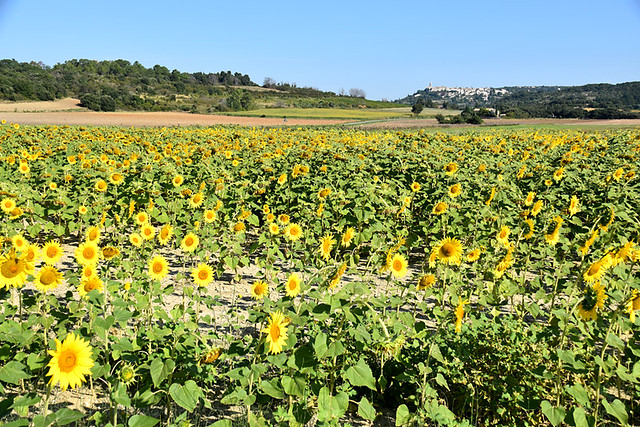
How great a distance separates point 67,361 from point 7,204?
3469mm

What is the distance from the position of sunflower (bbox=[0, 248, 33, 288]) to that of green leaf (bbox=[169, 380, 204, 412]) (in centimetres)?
115

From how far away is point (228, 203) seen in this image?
5.95 metres

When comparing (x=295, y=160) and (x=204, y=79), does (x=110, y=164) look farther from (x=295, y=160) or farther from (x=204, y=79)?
(x=204, y=79)

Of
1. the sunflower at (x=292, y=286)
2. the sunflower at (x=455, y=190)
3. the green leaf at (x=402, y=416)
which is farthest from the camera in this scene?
the sunflower at (x=455, y=190)

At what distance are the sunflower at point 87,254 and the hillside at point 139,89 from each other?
6486 cm

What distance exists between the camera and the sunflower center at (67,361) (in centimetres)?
174

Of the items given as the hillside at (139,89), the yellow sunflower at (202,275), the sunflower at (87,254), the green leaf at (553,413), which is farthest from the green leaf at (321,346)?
the hillside at (139,89)

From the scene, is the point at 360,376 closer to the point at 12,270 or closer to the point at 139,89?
the point at 12,270

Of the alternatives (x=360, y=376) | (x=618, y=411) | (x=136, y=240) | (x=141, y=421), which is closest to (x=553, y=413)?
(x=618, y=411)

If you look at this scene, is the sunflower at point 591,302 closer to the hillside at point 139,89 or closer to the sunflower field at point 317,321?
the sunflower field at point 317,321

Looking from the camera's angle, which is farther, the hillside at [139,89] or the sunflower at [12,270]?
the hillside at [139,89]

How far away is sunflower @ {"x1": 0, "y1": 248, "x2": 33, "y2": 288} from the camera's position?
7.32 feet

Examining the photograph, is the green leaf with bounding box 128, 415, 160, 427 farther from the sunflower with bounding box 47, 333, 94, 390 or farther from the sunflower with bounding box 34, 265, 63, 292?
the sunflower with bounding box 34, 265, 63, 292

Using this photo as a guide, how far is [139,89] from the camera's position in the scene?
86.6 metres
